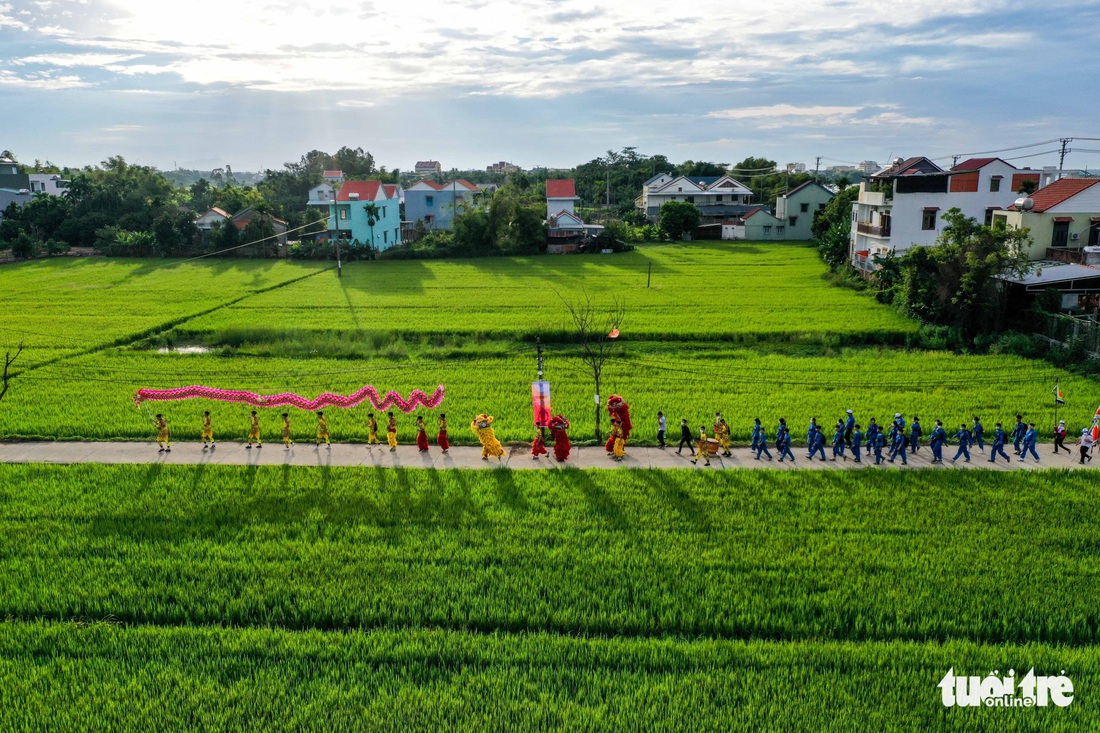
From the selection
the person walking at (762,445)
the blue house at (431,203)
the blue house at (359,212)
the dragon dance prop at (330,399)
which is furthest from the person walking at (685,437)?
the blue house at (431,203)

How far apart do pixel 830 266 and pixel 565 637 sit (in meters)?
47.9

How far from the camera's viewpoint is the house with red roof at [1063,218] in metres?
35.1

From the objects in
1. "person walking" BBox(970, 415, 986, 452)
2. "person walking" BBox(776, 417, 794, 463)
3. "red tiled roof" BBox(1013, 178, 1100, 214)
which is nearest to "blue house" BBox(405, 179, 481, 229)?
"red tiled roof" BBox(1013, 178, 1100, 214)

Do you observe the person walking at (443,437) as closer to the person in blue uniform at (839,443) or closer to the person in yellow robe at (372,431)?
the person in yellow robe at (372,431)

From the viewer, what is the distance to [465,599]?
1239 centimetres

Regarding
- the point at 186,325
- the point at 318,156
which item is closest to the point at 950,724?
the point at 186,325

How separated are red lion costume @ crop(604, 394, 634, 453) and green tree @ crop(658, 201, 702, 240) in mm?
59045

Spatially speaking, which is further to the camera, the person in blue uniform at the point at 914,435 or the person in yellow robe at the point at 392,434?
the person in yellow robe at the point at 392,434

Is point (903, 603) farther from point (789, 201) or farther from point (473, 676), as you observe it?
point (789, 201)

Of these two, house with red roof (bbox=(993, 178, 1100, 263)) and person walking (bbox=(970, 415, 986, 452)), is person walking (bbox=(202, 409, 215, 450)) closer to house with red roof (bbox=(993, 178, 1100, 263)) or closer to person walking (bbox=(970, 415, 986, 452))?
person walking (bbox=(970, 415, 986, 452))

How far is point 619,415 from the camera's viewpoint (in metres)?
18.6

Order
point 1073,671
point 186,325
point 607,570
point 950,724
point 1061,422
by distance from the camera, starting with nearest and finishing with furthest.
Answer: point 950,724, point 1073,671, point 607,570, point 1061,422, point 186,325

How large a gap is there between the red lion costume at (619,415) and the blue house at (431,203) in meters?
70.5

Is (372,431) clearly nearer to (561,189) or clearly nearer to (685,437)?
(685,437)
